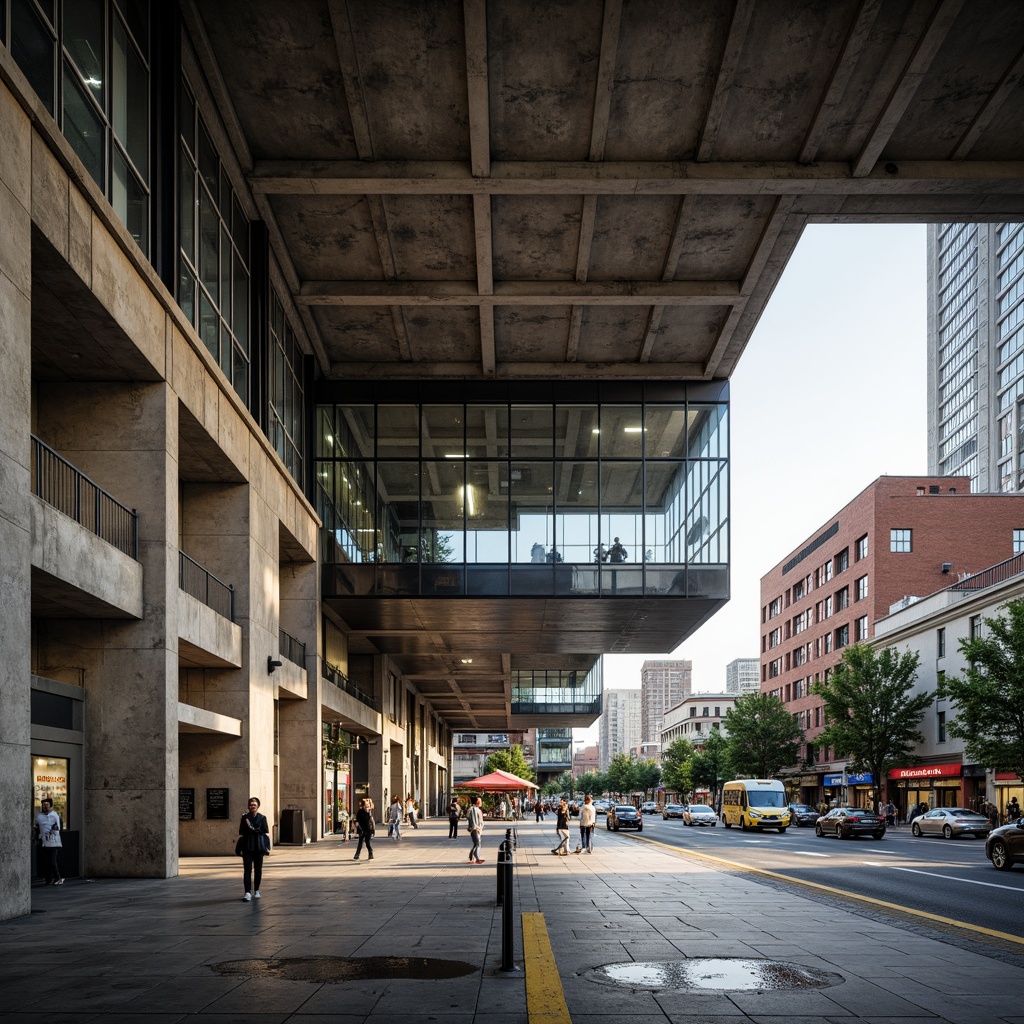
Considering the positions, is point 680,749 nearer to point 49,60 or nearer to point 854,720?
point 854,720

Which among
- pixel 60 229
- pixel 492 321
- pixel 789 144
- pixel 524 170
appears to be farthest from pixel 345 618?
pixel 60 229

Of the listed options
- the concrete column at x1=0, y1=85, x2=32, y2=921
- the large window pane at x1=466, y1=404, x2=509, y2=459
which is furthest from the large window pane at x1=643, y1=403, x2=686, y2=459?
the concrete column at x1=0, y1=85, x2=32, y2=921

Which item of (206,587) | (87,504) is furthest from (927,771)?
(87,504)

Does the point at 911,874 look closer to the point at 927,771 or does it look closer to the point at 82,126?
the point at 82,126

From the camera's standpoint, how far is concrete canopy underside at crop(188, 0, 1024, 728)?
22500 mm

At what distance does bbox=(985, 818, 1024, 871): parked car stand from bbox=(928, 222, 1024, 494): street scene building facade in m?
102

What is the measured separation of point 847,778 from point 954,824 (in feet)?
126

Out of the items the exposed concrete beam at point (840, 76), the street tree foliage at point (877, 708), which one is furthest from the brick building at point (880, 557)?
the exposed concrete beam at point (840, 76)

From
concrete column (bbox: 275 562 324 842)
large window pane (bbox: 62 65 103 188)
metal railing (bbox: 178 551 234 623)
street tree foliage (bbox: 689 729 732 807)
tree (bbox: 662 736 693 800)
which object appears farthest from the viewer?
tree (bbox: 662 736 693 800)

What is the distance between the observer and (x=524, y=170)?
26641 mm

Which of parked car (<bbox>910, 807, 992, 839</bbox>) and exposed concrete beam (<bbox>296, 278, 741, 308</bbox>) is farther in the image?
parked car (<bbox>910, 807, 992, 839</bbox>)

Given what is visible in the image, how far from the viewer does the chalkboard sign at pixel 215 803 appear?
27016 millimetres

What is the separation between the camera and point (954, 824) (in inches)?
1781

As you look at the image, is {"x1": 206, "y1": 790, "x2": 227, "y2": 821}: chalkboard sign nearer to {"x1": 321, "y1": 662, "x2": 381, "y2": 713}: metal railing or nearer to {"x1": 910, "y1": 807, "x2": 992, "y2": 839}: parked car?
{"x1": 321, "y1": 662, "x2": 381, "y2": 713}: metal railing
